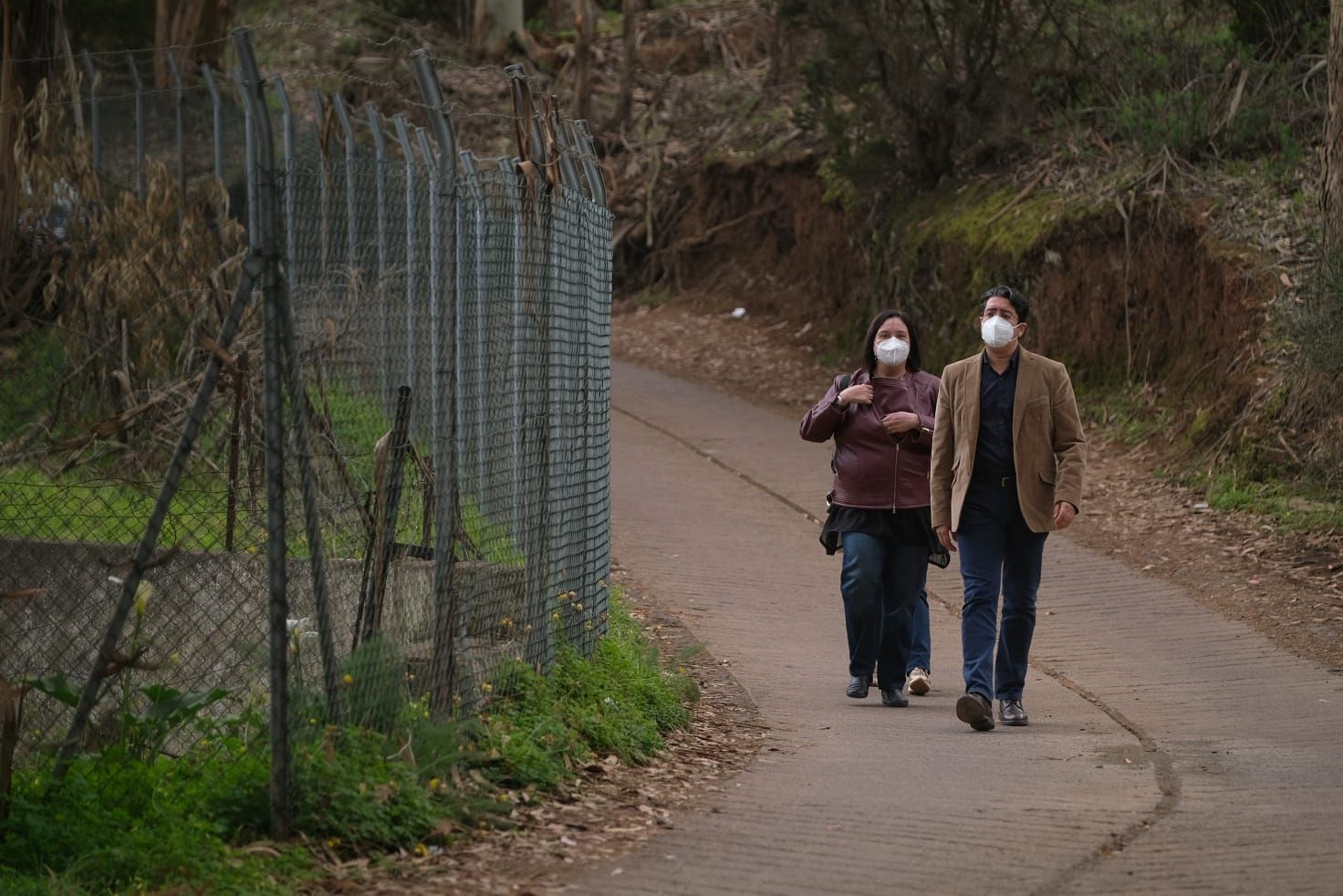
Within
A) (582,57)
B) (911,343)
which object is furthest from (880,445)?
(582,57)

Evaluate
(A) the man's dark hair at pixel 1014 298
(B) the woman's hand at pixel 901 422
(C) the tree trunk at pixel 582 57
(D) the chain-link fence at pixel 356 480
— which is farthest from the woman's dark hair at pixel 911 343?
(C) the tree trunk at pixel 582 57

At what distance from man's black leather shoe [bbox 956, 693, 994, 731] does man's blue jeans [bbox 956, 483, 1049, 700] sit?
111 mm

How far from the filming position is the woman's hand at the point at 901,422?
819 centimetres

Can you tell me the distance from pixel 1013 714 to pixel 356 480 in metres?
3.11

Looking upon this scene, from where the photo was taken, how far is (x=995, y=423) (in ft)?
25.8

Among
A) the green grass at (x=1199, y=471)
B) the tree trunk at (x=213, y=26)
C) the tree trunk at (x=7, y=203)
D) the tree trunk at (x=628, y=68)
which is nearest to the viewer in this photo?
the green grass at (x=1199, y=471)

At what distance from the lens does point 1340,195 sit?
42.9ft

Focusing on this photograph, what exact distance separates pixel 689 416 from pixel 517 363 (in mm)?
11599

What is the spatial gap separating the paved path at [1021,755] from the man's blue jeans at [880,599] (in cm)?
22

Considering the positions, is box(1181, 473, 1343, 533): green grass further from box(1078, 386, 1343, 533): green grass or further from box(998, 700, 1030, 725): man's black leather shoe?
box(998, 700, 1030, 725): man's black leather shoe

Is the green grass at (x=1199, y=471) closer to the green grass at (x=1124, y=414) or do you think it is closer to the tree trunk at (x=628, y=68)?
the green grass at (x=1124, y=414)

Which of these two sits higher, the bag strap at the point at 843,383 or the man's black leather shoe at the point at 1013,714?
the bag strap at the point at 843,383

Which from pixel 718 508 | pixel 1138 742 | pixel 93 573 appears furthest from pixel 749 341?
pixel 1138 742

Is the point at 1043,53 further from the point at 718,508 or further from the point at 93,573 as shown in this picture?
the point at 93,573
